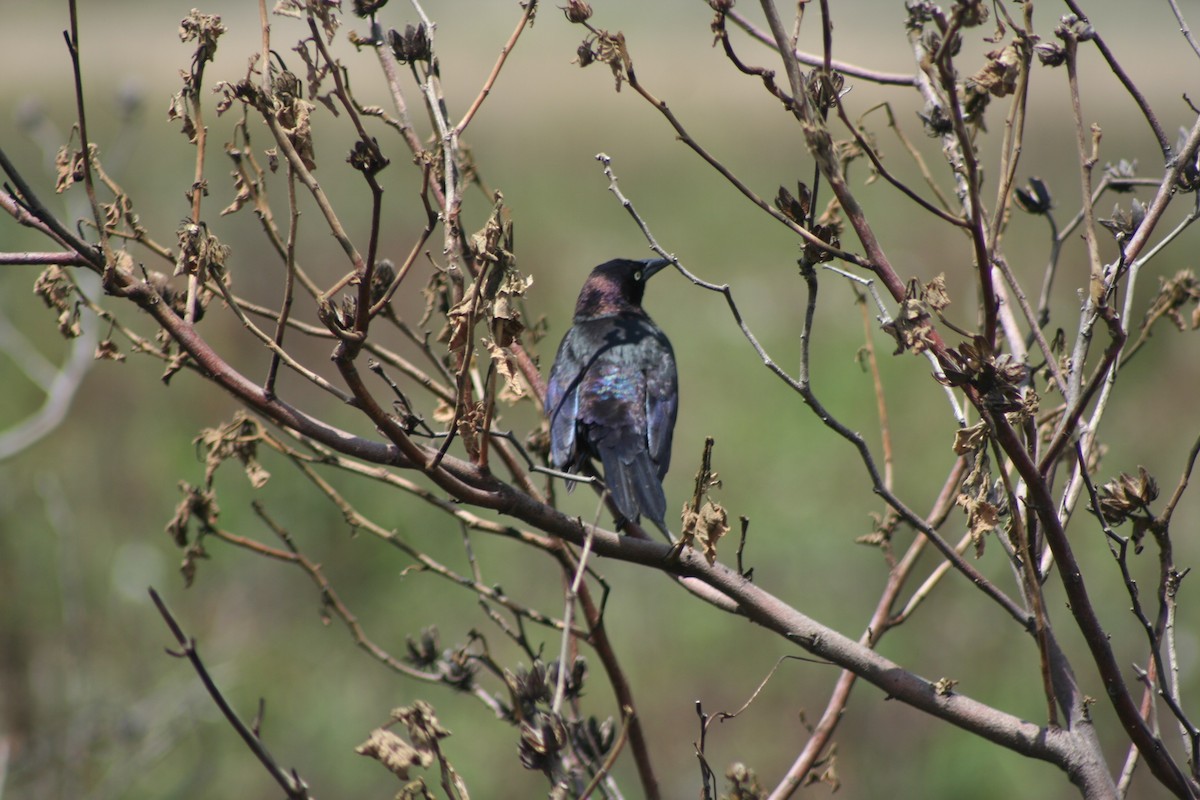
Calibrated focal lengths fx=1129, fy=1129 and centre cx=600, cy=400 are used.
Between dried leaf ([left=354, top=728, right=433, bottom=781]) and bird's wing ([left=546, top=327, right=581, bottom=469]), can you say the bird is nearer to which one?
bird's wing ([left=546, top=327, right=581, bottom=469])

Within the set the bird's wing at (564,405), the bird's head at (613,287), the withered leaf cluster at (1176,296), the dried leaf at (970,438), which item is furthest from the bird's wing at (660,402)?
the dried leaf at (970,438)

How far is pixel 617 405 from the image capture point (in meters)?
3.61

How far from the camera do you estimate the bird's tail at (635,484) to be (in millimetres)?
3105

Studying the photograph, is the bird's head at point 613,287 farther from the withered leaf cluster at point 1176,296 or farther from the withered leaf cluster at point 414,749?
the withered leaf cluster at point 414,749

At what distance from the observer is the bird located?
3402 mm

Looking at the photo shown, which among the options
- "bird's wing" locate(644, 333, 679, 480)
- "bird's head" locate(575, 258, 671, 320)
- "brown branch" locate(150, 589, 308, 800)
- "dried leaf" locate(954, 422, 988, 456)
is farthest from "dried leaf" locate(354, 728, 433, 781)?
"bird's head" locate(575, 258, 671, 320)

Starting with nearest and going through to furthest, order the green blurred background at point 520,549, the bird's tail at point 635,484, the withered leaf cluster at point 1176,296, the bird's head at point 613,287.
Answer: the withered leaf cluster at point 1176,296
the bird's tail at point 635,484
the bird's head at point 613,287
the green blurred background at point 520,549

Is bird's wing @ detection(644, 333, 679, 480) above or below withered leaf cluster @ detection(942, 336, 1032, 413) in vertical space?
above

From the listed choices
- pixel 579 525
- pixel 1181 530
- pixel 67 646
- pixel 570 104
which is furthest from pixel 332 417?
pixel 570 104

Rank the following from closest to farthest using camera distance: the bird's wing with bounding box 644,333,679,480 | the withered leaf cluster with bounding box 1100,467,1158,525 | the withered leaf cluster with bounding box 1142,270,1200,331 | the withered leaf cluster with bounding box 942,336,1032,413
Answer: the withered leaf cluster with bounding box 942,336,1032,413 < the withered leaf cluster with bounding box 1100,467,1158,525 < the withered leaf cluster with bounding box 1142,270,1200,331 < the bird's wing with bounding box 644,333,679,480

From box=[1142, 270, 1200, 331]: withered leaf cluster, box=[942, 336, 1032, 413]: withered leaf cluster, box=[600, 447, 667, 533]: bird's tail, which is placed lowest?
box=[942, 336, 1032, 413]: withered leaf cluster

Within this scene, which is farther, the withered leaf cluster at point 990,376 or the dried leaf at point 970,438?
the dried leaf at point 970,438

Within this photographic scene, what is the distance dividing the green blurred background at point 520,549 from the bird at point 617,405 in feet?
5.01

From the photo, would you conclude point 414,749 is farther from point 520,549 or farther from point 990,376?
point 520,549
